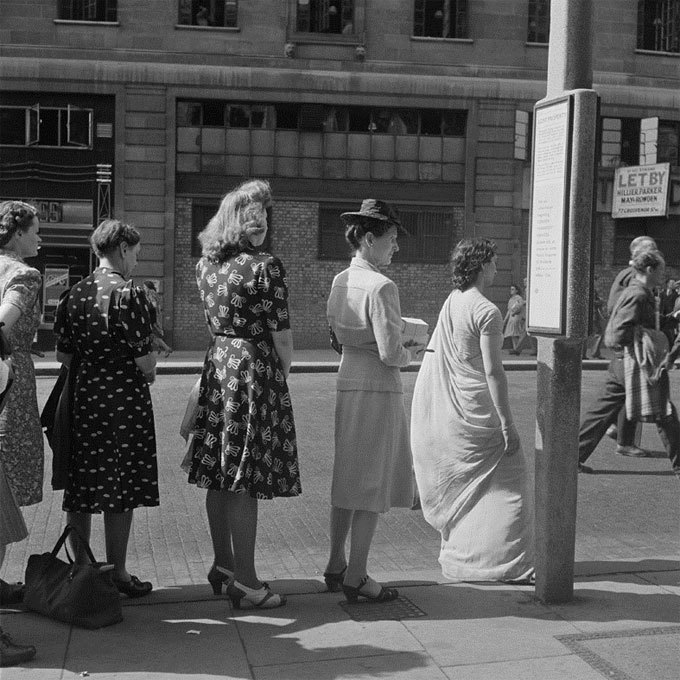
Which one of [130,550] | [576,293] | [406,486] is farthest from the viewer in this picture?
[130,550]

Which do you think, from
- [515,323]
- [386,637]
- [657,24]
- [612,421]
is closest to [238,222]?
[386,637]

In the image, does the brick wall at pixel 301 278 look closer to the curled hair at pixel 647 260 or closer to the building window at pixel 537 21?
the building window at pixel 537 21

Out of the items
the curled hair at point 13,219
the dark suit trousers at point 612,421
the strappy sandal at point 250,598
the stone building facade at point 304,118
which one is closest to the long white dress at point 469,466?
the strappy sandal at point 250,598

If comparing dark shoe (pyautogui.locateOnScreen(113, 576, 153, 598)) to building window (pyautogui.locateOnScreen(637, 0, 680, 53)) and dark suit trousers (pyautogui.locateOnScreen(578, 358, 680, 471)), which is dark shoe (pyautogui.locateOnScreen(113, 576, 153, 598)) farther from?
building window (pyautogui.locateOnScreen(637, 0, 680, 53))

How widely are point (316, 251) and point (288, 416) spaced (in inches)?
801

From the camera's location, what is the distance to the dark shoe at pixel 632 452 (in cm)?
990

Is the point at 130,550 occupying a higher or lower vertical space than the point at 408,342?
lower

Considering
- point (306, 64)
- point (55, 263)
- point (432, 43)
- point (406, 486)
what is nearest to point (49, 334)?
point (55, 263)

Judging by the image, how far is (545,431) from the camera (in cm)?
512

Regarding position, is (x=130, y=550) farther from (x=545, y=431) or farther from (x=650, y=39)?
(x=650, y=39)

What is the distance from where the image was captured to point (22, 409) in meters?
5.11

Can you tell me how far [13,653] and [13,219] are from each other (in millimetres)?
2102

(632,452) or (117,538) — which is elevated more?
(117,538)

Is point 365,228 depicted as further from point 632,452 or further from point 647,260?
point 632,452
